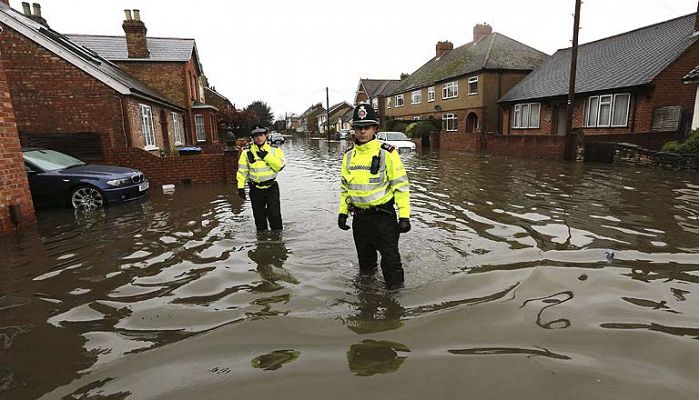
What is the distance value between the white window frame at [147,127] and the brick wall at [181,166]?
286 centimetres

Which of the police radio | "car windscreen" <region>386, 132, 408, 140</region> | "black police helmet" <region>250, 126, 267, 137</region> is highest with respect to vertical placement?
"black police helmet" <region>250, 126, 267, 137</region>

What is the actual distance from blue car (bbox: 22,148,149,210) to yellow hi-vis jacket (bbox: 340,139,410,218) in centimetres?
714

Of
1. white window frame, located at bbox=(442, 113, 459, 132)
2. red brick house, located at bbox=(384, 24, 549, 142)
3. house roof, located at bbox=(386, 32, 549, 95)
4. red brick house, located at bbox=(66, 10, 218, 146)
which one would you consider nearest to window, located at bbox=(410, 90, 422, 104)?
red brick house, located at bbox=(384, 24, 549, 142)

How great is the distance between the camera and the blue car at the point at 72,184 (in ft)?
27.7

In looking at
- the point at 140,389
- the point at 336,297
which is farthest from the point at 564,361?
the point at 140,389

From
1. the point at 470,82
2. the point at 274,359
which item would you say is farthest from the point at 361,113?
the point at 470,82

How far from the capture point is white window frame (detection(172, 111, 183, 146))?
20.1 m

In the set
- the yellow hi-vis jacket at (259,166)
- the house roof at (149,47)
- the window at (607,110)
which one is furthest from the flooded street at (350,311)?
the house roof at (149,47)

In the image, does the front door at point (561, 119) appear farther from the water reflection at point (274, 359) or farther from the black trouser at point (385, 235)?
the water reflection at point (274, 359)

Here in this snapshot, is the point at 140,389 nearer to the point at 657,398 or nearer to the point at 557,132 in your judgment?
the point at 657,398

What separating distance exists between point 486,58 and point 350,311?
29.2 meters

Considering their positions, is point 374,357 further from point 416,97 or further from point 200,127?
point 416,97

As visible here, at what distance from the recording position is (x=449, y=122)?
32969mm

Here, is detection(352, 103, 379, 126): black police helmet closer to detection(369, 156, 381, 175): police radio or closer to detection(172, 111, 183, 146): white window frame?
detection(369, 156, 381, 175): police radio
